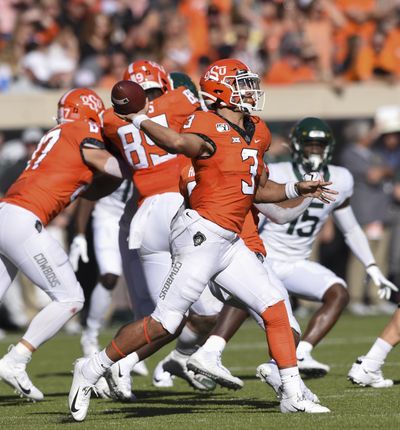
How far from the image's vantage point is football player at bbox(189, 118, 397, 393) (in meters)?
8.44

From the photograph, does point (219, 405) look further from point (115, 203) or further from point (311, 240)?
point (115, 203)

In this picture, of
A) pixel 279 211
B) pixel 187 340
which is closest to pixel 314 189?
pixel 279 211

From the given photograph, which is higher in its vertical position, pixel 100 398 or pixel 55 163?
pixel 55 163

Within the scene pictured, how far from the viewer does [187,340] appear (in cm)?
798

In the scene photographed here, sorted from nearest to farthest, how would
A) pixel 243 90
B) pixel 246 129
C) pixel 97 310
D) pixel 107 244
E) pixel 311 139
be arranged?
pixel 243 90 → pixel 246 129 → pixel 311 139 → pixel 97 310 → pixel 107 244

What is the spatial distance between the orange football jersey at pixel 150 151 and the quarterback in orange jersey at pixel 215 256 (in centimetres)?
111

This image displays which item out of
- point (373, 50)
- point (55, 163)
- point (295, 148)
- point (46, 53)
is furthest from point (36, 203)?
point (373, 50)

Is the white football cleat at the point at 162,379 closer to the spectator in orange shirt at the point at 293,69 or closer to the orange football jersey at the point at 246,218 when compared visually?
the orange football jersey at the point at 246,218

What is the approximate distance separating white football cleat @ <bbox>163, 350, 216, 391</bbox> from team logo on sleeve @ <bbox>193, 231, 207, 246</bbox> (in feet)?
5.67

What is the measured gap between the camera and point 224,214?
6.39m

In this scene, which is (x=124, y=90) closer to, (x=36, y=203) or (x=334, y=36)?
(x=36, y=203)

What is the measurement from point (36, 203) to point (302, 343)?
2.28 m

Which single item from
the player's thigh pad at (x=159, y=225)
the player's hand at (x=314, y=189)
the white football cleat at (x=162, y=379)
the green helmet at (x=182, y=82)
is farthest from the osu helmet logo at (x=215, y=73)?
the white football cleat at (x=162, y=379)

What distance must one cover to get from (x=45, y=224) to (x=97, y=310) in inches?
92.2
